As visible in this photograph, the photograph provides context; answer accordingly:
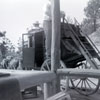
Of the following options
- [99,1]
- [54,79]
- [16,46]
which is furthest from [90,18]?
[54,79]

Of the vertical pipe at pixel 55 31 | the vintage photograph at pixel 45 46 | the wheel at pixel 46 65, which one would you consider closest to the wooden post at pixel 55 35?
the vertical pipe at pixel 55 31

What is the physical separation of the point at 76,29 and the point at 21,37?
1501 millimetres

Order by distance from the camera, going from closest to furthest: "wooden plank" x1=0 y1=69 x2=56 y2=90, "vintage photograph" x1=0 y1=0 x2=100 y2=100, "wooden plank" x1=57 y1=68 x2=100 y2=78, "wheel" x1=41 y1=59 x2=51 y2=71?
"wooden plank" x1=0 y1=69 x2=56 y2=90, "wooden plank" x1=57 y1=68 x2=100 y2=78, "vintage photograph" x1=0 y1=0 x2=100 y2=100, "wheel" x1=41 y1=59 x2=51 y2=71

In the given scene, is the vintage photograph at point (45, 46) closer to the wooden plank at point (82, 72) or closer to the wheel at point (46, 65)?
the wheel at point (46, 65)

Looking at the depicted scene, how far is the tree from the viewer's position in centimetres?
1468

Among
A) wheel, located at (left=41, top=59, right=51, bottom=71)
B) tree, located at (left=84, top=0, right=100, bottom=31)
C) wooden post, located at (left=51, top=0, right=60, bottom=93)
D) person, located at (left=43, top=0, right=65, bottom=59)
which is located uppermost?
tree, located at (left=84, top=0, right=100, bottom=31)

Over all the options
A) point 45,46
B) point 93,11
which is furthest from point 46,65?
point 93,11

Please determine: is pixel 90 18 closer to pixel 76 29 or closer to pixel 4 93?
pixel 76 29

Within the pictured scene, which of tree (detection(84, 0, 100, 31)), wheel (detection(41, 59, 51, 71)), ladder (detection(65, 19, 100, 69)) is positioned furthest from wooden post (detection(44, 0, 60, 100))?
tree (detection(84, 0, 100, 31))

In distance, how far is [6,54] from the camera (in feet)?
19.2

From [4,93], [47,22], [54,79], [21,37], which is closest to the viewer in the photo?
[4,93]

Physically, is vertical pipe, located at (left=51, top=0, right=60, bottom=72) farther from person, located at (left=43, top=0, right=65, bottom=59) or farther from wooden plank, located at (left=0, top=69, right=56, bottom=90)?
Answer: person, located at (left=43, top=0, right=65, bottom=59)

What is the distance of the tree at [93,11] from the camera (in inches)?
578

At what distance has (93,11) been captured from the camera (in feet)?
49.8
